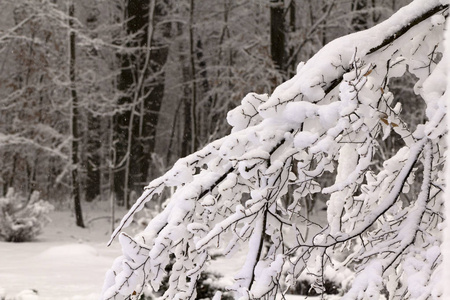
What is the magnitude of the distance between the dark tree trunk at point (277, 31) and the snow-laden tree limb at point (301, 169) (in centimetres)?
1032

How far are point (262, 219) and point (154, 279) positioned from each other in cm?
43

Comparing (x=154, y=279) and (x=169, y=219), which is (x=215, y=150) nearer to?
(x=169, y=219)

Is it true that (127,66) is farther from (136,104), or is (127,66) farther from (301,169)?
(301,169)

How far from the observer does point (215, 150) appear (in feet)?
6.50

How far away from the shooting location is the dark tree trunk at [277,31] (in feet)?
40.3

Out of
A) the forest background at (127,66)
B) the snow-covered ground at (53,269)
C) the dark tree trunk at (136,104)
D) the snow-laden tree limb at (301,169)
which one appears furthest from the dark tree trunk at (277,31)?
the snow-laden tree limb at (301,169)

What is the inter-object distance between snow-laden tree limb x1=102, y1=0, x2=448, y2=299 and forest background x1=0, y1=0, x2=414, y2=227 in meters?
10.5

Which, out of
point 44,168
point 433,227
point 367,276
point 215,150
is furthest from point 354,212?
point 44,168

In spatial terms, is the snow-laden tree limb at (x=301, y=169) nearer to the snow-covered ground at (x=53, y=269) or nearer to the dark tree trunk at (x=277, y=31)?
the snow-covered ground at (x=53, y=269)

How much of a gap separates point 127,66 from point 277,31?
7319 millimetres

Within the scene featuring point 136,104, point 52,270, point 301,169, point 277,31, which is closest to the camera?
point 301,169

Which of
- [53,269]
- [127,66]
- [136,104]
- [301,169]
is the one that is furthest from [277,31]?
[301,169]

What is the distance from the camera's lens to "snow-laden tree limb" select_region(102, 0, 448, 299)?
1772 mm

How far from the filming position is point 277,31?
12.3 m
